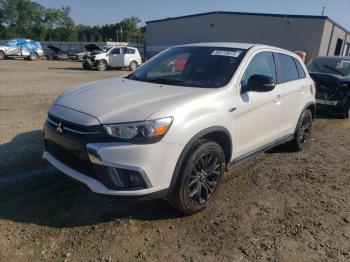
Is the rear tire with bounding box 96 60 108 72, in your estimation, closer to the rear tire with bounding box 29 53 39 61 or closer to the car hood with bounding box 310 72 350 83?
the rear tire with bounding box 29 53 39 61

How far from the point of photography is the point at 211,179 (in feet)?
12.3

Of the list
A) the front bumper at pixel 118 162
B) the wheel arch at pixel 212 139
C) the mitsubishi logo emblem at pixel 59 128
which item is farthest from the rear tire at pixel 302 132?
the mitsubishi logo emblem at pixel 59 128

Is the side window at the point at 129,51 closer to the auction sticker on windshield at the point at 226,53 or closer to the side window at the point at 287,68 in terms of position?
the side window at the point at 287,68

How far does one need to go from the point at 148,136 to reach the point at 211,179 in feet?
3.65

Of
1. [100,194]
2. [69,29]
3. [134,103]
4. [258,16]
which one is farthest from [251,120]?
[69,29]

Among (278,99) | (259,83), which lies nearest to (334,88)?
(278,99)

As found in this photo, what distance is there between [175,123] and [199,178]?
2.49ft

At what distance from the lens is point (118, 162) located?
296 cm

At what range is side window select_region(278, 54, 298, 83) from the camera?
16.4ft

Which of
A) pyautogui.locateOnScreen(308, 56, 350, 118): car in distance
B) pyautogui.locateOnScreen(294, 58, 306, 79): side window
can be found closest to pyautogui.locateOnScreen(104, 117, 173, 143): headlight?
pyautogui.locateOnScreen(294, 58, 306, 79): side window

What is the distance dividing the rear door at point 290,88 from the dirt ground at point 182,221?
743 millimetres

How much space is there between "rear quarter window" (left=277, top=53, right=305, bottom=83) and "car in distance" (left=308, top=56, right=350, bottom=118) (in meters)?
3.87

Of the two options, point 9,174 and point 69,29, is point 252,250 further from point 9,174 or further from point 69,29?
point 69,29

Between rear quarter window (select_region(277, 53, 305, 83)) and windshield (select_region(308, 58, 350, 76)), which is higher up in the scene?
rear quarter window (select_region(277, 53, 305, 83))
